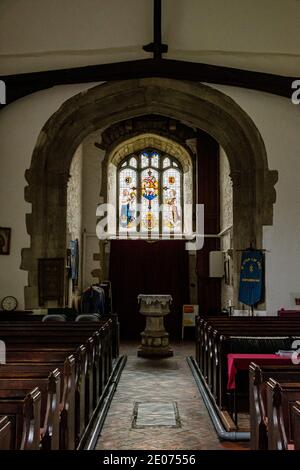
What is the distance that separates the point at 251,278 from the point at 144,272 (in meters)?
4.82

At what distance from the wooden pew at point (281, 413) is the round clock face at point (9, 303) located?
7.15 meters

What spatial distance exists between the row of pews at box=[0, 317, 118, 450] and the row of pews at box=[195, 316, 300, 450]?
4.19ft

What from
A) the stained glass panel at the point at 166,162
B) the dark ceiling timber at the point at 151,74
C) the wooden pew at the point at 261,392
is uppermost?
the dark ceiling timber at the point at 151,74

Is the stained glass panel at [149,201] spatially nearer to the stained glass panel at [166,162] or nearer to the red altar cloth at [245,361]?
the stained glass panel at [166,162]

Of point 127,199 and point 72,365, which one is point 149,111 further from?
point 72,365

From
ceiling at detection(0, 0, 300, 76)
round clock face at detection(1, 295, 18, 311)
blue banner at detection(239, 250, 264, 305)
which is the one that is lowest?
round clock face at detection(1, 295, 18, 311)

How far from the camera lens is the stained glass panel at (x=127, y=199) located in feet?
48.7

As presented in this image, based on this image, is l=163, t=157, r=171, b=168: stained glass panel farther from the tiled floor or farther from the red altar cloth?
the red altar cloth

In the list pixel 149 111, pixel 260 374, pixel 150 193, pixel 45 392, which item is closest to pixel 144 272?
pixel 150 193

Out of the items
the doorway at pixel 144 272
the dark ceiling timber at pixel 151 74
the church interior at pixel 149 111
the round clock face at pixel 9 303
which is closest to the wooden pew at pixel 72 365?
the church interior at pixel 149 111

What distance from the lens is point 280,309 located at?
9406 mm

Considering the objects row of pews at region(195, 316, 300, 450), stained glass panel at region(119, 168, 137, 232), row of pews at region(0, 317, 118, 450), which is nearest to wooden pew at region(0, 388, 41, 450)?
row of pews at region(0, 317, 118, 450)

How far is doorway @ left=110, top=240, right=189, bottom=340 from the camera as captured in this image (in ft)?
45.2

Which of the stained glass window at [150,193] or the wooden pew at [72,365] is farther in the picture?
the stained glass window at [150,193]
